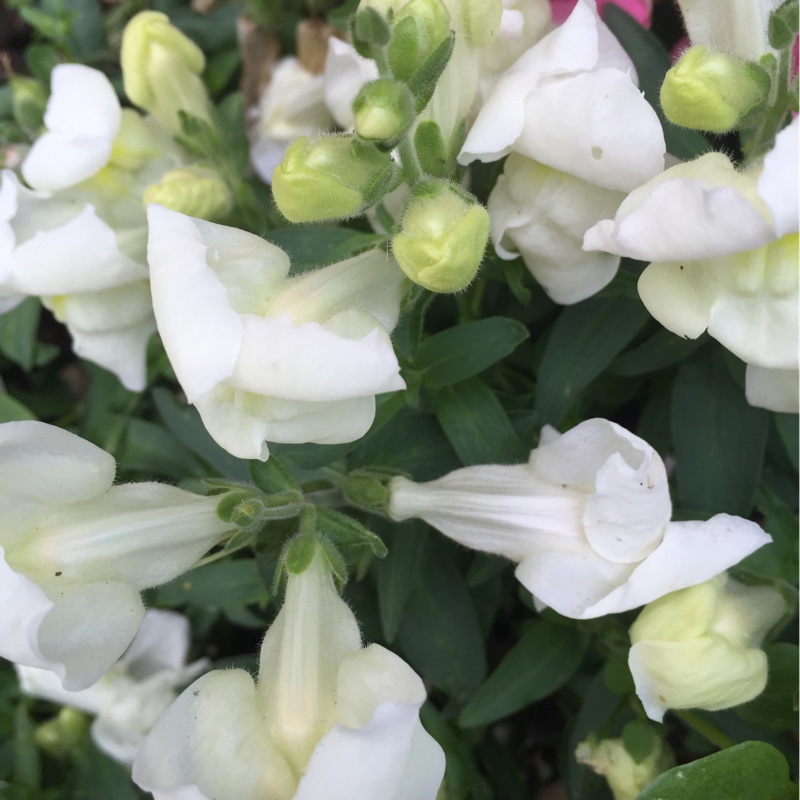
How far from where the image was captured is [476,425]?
900 mm

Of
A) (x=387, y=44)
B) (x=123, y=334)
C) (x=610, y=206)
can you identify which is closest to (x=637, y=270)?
(x=610, y=206)

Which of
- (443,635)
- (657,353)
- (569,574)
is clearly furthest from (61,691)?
(657,353)

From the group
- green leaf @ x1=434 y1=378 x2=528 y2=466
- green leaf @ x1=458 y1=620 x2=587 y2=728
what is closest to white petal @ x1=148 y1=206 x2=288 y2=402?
green leaf @ x1=434 y1=378 x2=528 y2=466

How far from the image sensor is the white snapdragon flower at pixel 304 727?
0.57 meters

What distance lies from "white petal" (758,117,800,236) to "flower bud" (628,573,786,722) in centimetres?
30

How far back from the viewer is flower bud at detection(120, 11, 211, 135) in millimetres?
1037

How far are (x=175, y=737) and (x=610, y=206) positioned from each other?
55 centimetres

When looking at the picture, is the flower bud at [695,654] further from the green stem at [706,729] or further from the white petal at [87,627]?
the white petal at [87,627]

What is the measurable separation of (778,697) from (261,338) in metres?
0.62

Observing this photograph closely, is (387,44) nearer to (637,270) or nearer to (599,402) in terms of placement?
(637,270)

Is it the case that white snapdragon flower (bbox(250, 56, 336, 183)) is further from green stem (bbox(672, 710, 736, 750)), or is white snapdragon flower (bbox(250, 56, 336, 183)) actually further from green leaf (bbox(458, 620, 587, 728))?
green stem (bbox(672, 710, 736, 750))

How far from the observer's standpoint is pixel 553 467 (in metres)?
0.74

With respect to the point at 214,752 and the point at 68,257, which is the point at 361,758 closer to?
the point at 214,752

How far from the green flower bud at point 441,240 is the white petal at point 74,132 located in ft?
1.48
